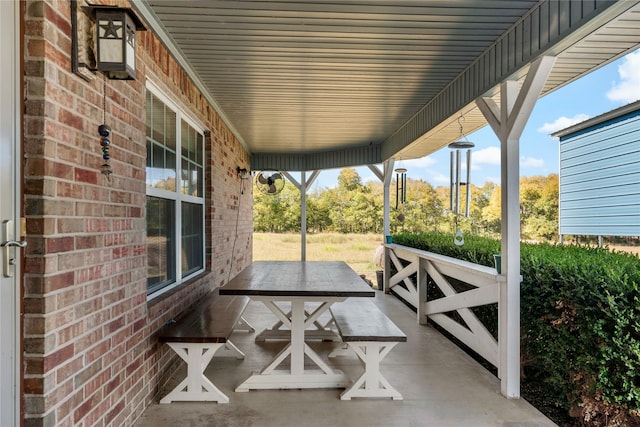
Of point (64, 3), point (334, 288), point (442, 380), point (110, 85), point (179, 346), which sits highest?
point (64, 3)

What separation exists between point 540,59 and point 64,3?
8.64 feet

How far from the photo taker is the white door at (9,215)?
1.38m

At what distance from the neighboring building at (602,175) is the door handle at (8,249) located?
297 inches

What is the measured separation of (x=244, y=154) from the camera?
23.8ft

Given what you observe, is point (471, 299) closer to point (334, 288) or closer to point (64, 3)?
point (334, 288)

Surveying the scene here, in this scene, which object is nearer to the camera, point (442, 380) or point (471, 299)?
point (442, 380)

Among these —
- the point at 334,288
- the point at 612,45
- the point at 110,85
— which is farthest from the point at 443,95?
the point at 110,85

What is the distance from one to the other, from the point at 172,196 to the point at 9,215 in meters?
1.81

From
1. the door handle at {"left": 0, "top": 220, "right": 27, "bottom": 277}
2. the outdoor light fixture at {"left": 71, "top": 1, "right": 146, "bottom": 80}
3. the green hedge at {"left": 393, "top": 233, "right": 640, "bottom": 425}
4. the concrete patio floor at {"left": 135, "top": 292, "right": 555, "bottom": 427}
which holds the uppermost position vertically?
the outdoor light fixture at {"left": 71, "top": 1, "right": 146, "bottom": 80}

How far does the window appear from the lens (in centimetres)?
281

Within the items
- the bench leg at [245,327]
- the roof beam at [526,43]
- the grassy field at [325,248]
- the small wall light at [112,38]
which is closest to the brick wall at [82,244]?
the small wall light at [112,38]

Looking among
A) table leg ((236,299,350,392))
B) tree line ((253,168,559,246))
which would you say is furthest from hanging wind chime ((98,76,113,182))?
tree line ((253,168,559,246))

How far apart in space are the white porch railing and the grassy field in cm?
630

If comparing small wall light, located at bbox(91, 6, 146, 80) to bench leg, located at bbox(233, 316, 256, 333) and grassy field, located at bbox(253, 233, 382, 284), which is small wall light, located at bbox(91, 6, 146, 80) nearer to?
bench leg, located at bbox(233, 316, 256, 333)
